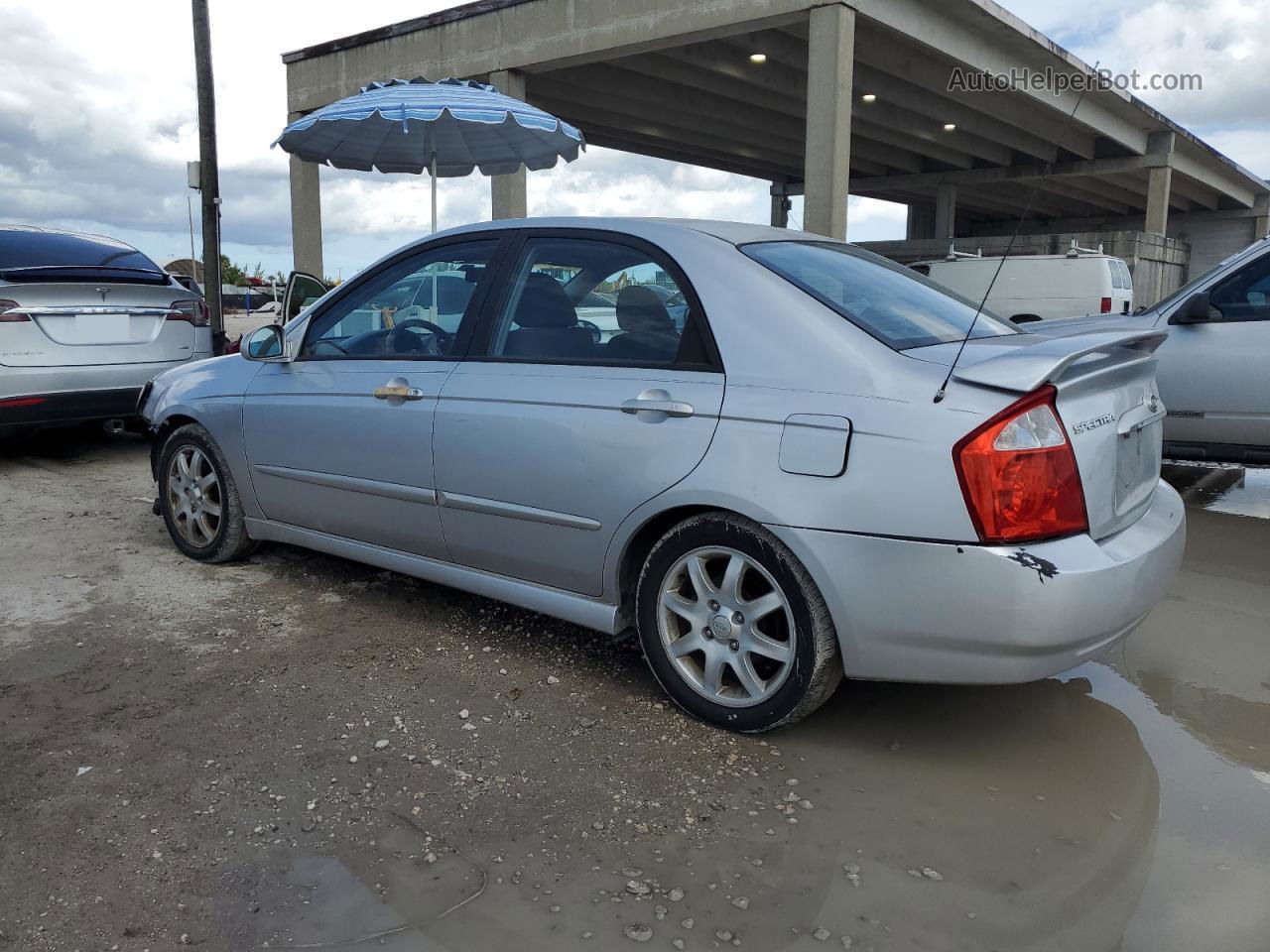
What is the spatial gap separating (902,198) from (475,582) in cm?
3550

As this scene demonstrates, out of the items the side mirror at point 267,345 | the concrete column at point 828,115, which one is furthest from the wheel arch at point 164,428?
the concrete column at point 828,115

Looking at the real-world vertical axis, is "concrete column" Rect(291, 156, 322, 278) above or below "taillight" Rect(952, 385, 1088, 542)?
above

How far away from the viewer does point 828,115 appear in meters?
12.3

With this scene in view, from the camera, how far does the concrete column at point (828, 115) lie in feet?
39.6

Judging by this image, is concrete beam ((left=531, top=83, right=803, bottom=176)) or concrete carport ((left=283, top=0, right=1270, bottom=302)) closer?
concrete carport ((left=283, top=0, right=1270, bottom=302))

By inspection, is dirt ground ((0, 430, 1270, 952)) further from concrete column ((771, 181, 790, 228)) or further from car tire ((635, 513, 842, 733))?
concrete column ((771, 181, 790, 228))

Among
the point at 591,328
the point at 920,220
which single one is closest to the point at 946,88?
the point at 591,328

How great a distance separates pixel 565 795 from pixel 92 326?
566cm

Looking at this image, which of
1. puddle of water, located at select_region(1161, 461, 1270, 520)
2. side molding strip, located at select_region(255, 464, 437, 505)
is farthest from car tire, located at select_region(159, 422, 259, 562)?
puddle of water, located at select_region(1161, 461, 1270, 520)

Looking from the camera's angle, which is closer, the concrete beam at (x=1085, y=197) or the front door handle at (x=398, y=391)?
the front door handle at (x=398, y=391)

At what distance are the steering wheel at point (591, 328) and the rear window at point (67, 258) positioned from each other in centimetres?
485

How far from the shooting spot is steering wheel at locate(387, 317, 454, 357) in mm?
3664

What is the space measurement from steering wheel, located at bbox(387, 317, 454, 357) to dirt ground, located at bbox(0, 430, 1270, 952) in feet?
3.46

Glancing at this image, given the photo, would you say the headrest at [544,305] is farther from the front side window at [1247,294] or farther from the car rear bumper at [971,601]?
the front side window at [1247,294]
